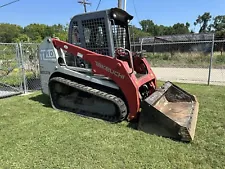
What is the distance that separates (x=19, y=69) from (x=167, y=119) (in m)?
5.99

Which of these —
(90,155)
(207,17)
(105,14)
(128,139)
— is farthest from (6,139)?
(207,17)

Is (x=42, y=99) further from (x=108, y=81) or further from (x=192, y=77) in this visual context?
(x=192, y=77)

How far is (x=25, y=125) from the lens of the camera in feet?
14.7

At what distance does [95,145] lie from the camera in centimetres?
361

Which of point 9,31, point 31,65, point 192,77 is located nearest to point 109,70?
point 31,65

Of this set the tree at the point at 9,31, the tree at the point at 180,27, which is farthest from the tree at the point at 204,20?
the tree at the point at 9,31

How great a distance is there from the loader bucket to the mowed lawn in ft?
0.41

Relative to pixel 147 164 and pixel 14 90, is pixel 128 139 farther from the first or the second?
pixel 14 90

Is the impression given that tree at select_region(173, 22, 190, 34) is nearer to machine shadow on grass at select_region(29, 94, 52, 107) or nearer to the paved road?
the paved road

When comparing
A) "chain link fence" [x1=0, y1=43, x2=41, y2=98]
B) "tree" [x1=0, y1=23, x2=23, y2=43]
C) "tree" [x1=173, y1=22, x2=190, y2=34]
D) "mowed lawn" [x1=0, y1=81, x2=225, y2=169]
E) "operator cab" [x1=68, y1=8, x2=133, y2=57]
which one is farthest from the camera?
"tree" [x1=173, y1=22, x2=190, y2=34]

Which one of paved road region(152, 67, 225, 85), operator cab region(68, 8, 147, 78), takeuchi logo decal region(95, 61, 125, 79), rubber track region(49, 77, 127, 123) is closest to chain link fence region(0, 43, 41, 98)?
operator cab region(68, 8, 147, 78)

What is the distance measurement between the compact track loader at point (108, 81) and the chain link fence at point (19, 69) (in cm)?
223

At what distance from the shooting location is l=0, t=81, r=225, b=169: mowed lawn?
3.11 metres

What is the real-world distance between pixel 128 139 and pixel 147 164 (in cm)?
80
